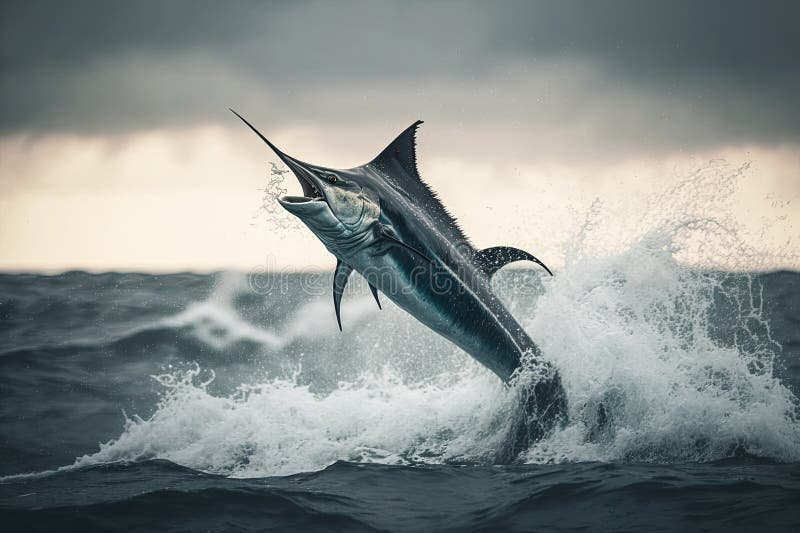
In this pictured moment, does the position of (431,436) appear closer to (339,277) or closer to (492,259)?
(492,259)

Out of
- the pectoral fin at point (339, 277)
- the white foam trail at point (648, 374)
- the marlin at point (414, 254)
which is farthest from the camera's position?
the white foam trail at point (648, 374)

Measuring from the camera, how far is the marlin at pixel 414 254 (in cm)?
583

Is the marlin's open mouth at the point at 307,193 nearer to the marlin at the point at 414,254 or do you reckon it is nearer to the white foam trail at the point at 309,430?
the marlin at the point at 414,254

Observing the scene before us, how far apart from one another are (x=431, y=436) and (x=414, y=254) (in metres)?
2.40

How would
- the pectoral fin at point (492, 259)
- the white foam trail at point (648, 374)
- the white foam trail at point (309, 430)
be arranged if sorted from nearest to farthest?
the white foam trail at point (648, 374)
the white foam trail at point (309, 430)
the pectoral fin at point (492, 259)

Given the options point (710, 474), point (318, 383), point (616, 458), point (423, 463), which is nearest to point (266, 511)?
point (423, 463)

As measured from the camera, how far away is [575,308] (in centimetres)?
804

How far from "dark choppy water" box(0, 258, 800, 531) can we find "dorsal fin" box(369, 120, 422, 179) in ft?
7.55

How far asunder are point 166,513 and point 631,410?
4574 millimetres

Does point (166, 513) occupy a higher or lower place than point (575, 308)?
lower

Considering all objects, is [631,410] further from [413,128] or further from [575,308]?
[413,128]

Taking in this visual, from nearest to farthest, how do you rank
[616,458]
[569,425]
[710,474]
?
[710,474] → [616,458] → [569,425]

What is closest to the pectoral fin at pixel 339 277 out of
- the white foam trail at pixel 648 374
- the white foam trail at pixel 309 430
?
the white foam trail at pixel 309 430

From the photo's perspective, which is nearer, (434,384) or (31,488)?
(31,488)
